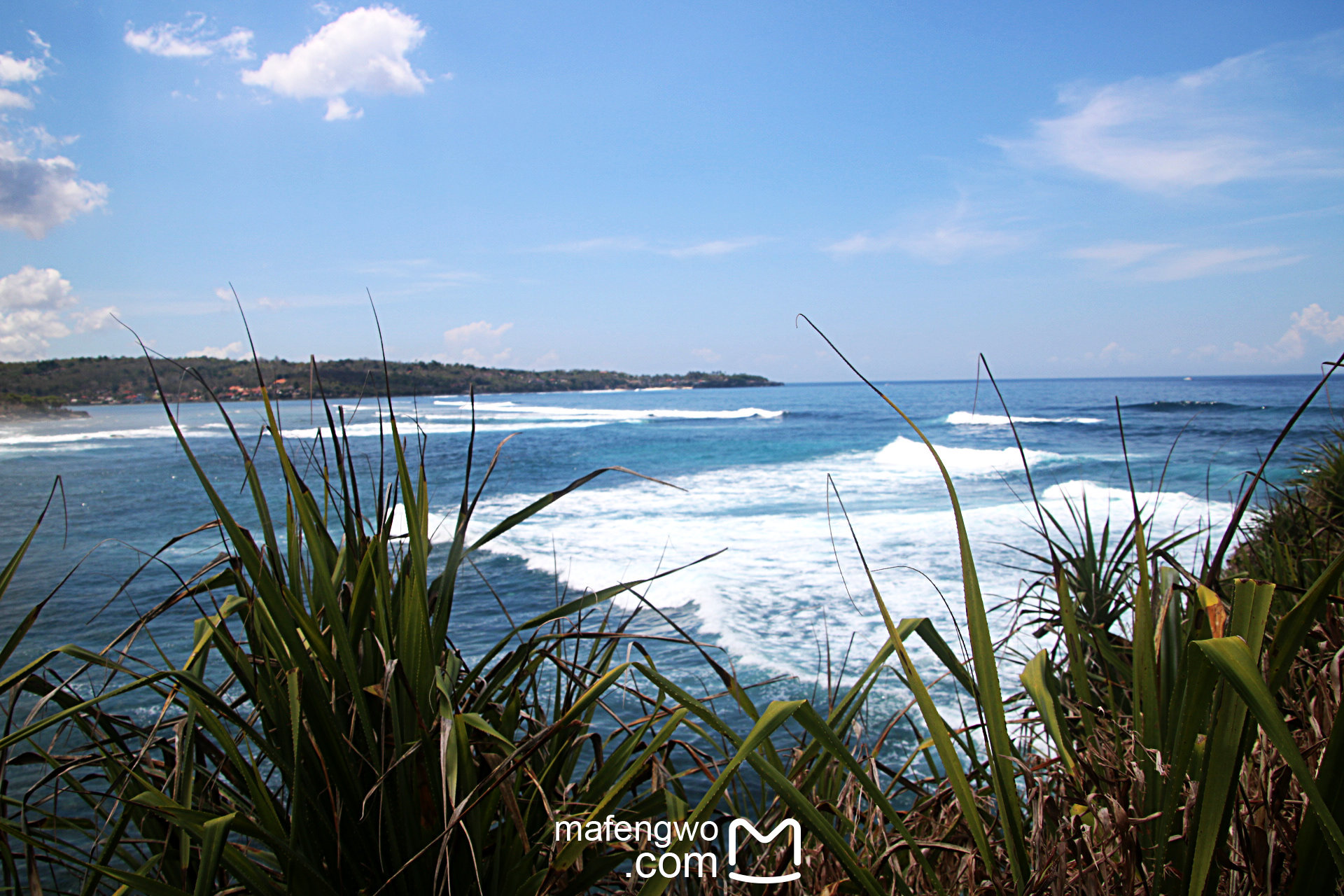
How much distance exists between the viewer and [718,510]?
13.4 meters

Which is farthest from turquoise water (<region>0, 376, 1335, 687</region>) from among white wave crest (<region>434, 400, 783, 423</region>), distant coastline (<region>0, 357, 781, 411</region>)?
white wave crest (<region>434, 400, 783, 423</region>)

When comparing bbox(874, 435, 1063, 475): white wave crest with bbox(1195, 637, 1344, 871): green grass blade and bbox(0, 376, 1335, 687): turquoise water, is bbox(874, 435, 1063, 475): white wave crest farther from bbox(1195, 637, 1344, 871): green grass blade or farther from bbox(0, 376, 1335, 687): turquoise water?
bbox(1195, 637, 1344, 871): green grass blade

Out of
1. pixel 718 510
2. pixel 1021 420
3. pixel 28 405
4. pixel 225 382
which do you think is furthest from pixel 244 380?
pixel 28 405

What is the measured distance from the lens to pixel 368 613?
1.17 metres

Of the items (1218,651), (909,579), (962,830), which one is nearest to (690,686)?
(909,579)

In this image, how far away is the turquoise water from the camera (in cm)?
679

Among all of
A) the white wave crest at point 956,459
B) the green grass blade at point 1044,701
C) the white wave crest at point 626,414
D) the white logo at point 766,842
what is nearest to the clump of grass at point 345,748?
the white logo at point 766,842

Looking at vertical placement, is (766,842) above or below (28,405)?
below

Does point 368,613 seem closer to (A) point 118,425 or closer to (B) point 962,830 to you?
(B) point 962,830

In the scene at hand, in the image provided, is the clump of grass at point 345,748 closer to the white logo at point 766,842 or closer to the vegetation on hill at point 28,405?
the white logo at point 766,842

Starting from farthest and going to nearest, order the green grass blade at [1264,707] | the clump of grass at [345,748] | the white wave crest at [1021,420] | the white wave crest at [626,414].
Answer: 1. the white wave crest at [626,414]
2. the white wave crest at [1021,420]
3. the clump of grass at [345,748]
4. the green grass blade at [1264,707]

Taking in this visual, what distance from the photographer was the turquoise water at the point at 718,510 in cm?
679

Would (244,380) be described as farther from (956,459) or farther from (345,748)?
(956,459)

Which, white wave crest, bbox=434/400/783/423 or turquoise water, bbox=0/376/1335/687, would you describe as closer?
turquoise water, bbox=0/376/1335/687
